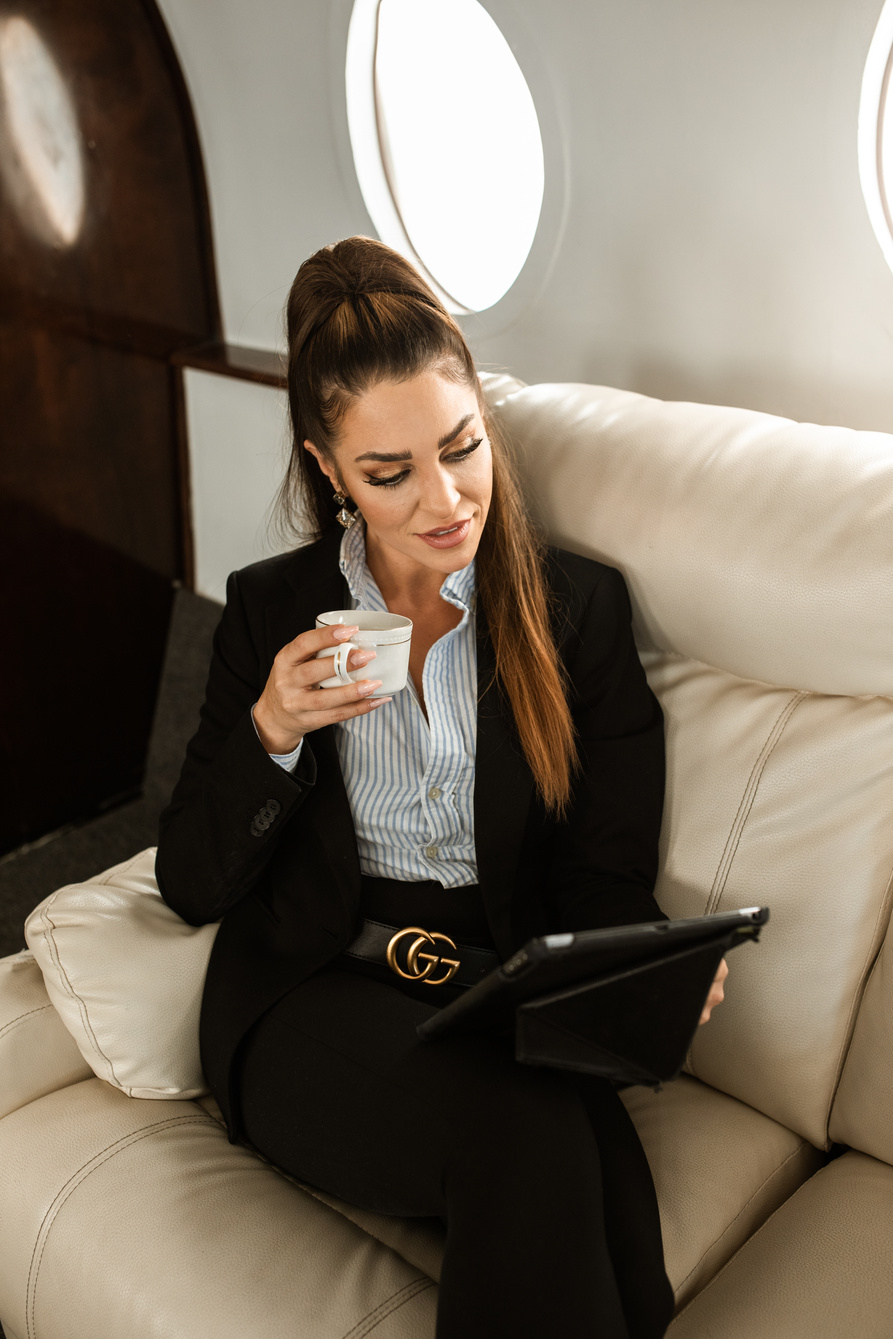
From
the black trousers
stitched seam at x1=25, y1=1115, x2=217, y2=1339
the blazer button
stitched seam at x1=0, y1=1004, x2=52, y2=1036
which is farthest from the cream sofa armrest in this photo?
the blazer button


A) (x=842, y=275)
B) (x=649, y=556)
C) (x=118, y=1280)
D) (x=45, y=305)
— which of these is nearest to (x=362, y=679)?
(x=649, y=556)

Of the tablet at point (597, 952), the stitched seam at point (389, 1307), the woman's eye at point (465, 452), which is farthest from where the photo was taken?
the woman's eye at point (465, 452)

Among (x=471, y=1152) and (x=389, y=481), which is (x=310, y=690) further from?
(x=471, y=1152)

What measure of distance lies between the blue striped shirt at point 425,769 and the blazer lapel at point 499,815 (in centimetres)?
3

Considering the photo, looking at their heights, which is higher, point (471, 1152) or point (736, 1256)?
point (471, 1152)

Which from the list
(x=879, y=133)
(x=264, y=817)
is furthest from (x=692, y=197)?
(x=264, y=817)

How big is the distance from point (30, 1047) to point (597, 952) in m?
0.82

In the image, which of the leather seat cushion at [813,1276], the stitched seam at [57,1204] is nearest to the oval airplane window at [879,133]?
the leather seat cushion at [813,1276]

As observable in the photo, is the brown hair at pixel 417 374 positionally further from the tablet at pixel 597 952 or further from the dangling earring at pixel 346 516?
the tablet at pixel 597 952

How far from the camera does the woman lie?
117 cm

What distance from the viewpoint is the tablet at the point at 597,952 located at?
2.99ft

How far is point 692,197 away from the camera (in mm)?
1589

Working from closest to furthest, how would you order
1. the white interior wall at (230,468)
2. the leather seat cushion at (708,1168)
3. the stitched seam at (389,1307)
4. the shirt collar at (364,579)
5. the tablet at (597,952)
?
the tablet at (597,952) → the stitched seam at (389,1307) → the leather seat cushion at (708,1168) → the shirt collar at (364,579) → the white interior wall at (230,468)

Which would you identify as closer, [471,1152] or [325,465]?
[471,1152]
